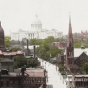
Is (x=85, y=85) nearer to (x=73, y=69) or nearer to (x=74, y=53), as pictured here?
(x=73, y=69)

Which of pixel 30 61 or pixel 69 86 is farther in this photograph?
pixel 30 61

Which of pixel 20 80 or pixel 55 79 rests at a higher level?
pixel 20 80

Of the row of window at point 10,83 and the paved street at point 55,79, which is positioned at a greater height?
the row of window at point 10,83

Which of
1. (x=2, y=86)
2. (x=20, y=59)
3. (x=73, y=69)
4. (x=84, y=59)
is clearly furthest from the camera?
(x=84, y=59)

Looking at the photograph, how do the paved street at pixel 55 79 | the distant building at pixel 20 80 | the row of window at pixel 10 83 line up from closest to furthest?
the row of window at pixel 10 83
the distant building at pixel 20 80
the paved street at pixel 55 79

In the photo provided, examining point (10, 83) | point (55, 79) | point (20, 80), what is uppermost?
point (20, 80)

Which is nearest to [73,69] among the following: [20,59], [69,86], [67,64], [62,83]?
[67,64]

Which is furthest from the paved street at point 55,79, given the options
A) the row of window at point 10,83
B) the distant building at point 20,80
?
the row of window at point 10,83

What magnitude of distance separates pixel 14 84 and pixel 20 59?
67.3 ft

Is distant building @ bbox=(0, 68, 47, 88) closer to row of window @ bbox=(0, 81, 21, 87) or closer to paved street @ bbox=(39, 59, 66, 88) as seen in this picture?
row of window @ bbox=(0, 81, 21, 87)

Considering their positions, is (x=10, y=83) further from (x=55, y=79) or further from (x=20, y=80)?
(x=55, y=79)

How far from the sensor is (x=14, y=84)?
54.2m

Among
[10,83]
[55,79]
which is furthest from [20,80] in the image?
[55,79]

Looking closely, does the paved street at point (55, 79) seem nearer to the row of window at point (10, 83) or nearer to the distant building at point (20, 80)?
the distant building at point (20, 80)
